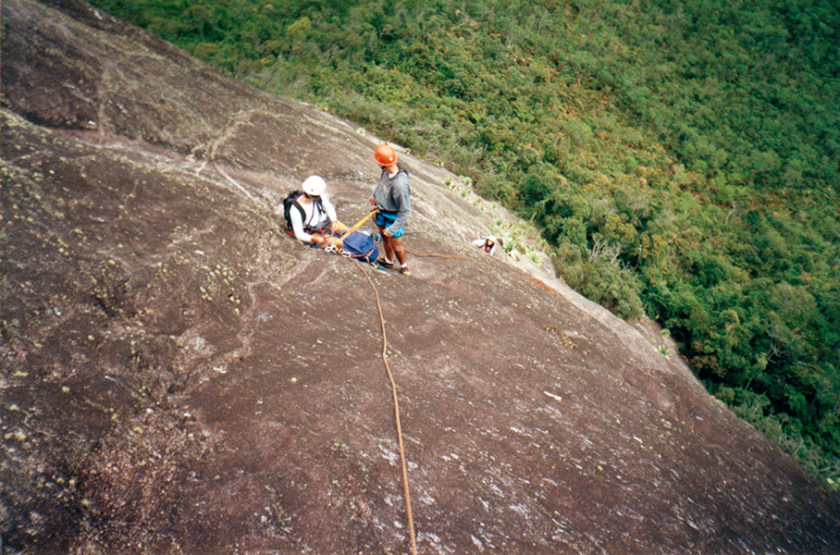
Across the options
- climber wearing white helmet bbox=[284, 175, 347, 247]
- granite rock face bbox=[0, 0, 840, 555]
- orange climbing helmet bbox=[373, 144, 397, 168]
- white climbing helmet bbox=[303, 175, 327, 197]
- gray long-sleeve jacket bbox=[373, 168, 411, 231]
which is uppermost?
orange climbing helmet bbox=[373, 144, 397, 168]

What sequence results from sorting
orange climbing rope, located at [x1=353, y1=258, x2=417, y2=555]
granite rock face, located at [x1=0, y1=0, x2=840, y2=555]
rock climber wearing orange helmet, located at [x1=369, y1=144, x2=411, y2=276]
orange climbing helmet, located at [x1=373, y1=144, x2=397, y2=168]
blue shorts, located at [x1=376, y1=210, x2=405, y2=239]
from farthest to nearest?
1. blue shorts, located at [x1=376, y1=210, x2=405, y2=239]
2. rock climber wearing orange helmet, located at [x1=369, y1=144, x2=411, y2=276]
3. orange climbing helmet, located at [x1=373, y1=144, x2=397, y2=168]
4. orange climbing rope, located at [x1=353, y1=258, x2=417, y2=555]
5. granite rock face, located at [x1=0, y1=0, x2=840, y2=555]

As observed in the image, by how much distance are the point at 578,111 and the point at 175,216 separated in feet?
77.3

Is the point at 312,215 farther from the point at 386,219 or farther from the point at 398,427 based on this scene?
the point at 398,427

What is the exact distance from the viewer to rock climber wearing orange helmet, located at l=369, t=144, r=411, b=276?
235 inches

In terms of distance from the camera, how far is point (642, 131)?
84.6 feet

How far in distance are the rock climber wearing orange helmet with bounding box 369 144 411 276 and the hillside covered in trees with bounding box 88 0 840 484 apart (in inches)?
317

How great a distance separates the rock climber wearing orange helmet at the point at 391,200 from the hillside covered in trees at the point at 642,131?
26.4ft

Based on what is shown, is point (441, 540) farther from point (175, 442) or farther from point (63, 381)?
point (63, 381)

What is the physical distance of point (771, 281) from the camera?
18.9 m

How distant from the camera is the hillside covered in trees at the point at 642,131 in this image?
1541 centimetres

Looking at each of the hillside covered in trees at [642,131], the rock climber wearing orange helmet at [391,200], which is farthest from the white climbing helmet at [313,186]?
the hillside covered in trees at [642,131]

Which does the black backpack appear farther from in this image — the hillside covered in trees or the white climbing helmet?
the hillside covered in trees

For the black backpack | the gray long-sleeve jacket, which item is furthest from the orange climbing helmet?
the black backpack

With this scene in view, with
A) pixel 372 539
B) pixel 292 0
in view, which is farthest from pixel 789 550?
pixel 292 0
